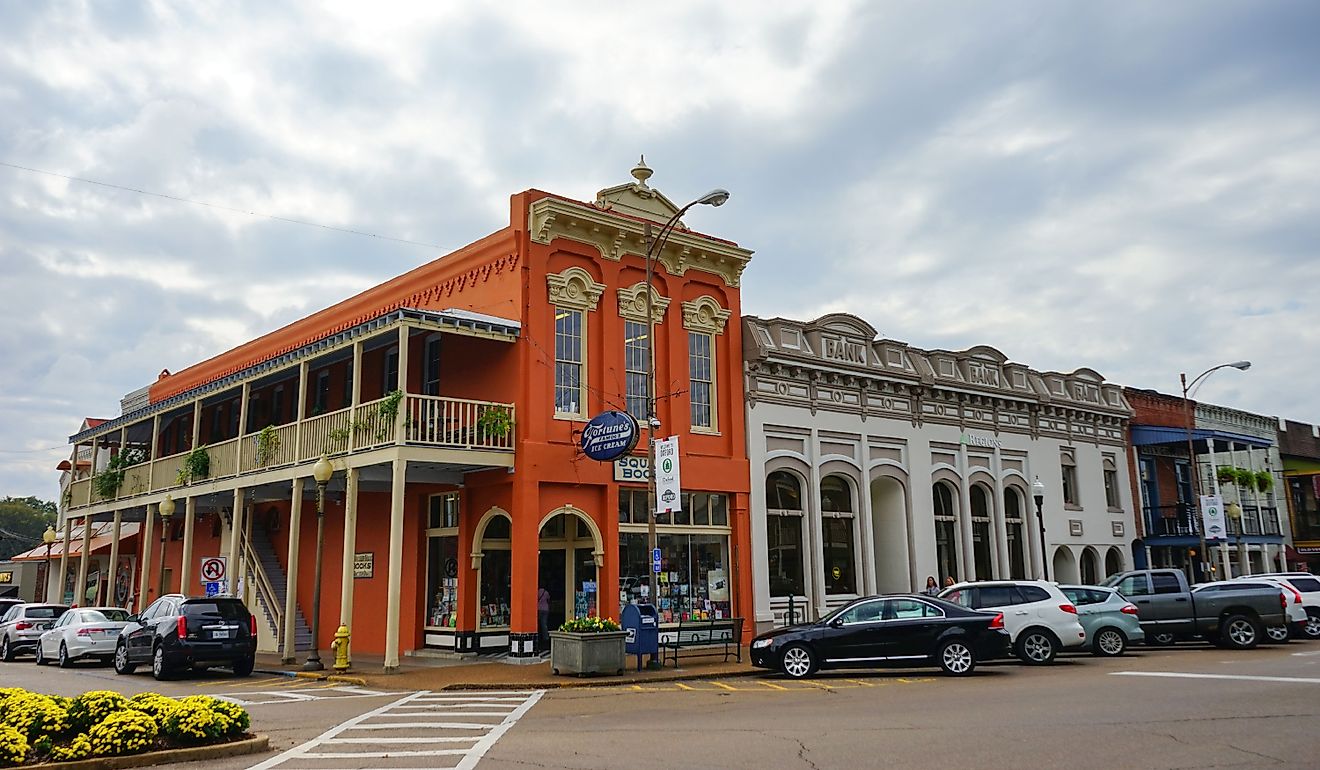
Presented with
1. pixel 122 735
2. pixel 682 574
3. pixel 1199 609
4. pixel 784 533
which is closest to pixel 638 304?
pixel 682 574

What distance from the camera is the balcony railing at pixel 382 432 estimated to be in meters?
20.0

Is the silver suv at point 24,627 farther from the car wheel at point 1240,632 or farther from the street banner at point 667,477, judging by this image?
the car wheel at point 1240,632

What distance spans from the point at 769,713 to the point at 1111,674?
707 centimetres

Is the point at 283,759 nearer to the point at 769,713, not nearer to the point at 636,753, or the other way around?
the point at 636,753

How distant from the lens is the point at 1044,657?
Answer: 18984mm

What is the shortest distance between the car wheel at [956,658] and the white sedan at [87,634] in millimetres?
17460

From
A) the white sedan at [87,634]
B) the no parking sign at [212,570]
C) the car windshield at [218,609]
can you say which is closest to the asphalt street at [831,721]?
the car windshield at [218,609]

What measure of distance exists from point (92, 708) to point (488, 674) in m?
9.00

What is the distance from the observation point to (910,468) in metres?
28.7

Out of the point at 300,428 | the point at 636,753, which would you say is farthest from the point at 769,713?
the point at 300,428

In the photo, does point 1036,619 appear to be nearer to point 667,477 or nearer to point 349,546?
point 667,477

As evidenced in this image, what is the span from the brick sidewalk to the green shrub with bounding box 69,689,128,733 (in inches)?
282

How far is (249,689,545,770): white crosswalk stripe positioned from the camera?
9.43 m

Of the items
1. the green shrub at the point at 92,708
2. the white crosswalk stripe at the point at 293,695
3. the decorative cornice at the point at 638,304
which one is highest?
the decorative cornice at the point at 638,304
